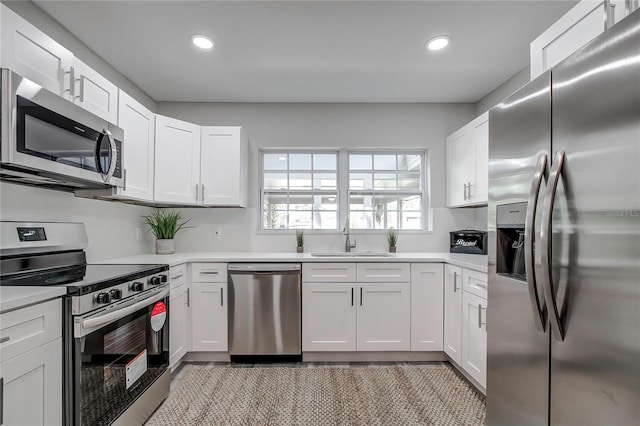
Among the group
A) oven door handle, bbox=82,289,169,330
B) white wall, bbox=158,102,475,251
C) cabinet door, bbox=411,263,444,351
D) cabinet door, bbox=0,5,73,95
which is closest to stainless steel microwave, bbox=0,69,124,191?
cabinet door, bbox=0,5,73,95

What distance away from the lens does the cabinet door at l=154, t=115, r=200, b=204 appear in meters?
2.65

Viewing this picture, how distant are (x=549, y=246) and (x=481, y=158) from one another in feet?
5.73

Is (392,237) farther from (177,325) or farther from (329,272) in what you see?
(177,325)

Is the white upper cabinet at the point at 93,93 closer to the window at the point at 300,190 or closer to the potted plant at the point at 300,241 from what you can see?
the window at the point at 300,190

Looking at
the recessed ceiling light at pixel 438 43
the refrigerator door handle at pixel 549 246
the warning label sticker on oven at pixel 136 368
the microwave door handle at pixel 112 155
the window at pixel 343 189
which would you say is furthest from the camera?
the window at pixel 343 189

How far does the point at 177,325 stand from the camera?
95.9 inches

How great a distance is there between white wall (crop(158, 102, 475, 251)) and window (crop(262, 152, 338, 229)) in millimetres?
142

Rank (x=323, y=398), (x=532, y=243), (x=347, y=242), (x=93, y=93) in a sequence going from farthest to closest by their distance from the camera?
(x=347, y=242) < (x=323, y=398) < (x=93, y=93) < (x=532, y=243)

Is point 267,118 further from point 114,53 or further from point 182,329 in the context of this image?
point 182,329

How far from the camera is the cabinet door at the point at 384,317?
8.66 ft

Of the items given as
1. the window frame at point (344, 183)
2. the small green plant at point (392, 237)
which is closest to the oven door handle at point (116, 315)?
the window frame at point (344, 183)

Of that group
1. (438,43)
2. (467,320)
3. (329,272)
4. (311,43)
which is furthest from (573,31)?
(329,272)

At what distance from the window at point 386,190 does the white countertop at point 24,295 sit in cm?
260

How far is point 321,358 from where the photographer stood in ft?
8.79
